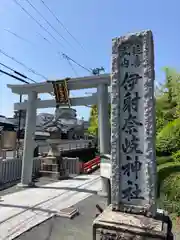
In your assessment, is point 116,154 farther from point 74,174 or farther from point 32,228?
point 74,174

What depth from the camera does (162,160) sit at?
725 centimetres

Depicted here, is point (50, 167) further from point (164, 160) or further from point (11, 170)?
point (164, 160)

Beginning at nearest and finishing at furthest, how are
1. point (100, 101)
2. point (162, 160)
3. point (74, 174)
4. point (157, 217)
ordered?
point (157, 217)
point (162, 160)
point (100, 101)
point (74, 174)

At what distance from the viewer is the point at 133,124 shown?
10.8 feet

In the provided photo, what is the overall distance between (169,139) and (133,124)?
4.81 metres

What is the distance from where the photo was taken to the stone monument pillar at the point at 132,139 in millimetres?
3029

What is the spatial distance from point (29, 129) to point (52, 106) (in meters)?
1.46

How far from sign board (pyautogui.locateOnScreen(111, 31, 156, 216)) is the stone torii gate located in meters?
5.26

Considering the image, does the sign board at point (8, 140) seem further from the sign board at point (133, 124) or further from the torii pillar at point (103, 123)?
the sign board at point (133, 124)

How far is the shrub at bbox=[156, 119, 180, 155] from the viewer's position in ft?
24.2

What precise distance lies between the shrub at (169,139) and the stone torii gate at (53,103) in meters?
1.97

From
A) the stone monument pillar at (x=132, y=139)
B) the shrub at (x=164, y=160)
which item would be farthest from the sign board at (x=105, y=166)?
the shrub at (x=164, y=160)

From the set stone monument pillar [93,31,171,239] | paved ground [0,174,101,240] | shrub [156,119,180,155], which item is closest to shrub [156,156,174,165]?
shrub [156,119,180,155]

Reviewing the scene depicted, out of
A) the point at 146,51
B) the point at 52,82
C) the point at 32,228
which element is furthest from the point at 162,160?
the point at 52,82
